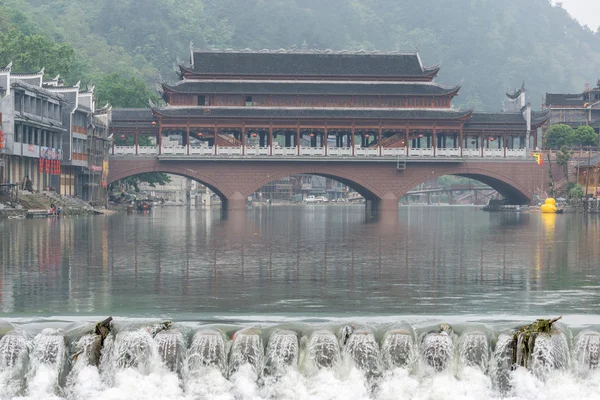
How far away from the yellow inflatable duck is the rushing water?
62.6 metres

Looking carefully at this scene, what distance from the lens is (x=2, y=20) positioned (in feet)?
494

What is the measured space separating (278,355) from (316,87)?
8930 centimetres

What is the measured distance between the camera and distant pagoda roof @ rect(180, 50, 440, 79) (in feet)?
360

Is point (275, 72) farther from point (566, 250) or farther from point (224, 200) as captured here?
point (566, 250)

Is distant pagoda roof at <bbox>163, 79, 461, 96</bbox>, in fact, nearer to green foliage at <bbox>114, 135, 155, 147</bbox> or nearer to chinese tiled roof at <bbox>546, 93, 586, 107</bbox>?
green foliage at <bbox>114, 135, 155, 147</bbox>

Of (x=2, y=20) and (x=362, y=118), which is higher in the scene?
(x=2, y=20)

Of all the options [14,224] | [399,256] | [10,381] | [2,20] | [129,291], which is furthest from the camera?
[2,20]

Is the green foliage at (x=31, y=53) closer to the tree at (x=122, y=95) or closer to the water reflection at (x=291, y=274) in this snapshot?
the tree at (x=122, y=95)

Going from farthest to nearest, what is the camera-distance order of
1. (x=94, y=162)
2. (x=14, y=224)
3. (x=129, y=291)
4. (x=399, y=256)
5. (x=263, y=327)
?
(x=94, y=162)
(x=14, y=224)
(x=399, y=256)
(x=129, y=291)
(x=263, y=327)

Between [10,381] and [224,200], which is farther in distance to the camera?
[224,200]

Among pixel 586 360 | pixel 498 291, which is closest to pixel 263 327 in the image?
pixel 586 360

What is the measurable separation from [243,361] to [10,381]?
467 centimetres

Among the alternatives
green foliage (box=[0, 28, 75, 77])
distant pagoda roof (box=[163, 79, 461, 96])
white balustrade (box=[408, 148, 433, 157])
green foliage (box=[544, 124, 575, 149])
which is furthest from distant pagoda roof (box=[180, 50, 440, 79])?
green foliage (box=[544, 124, 575, 149])

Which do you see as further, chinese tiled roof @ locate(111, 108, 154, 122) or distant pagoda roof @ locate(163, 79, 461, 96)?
chinese tiled roof @ locate(111, 108, 154, 122)
